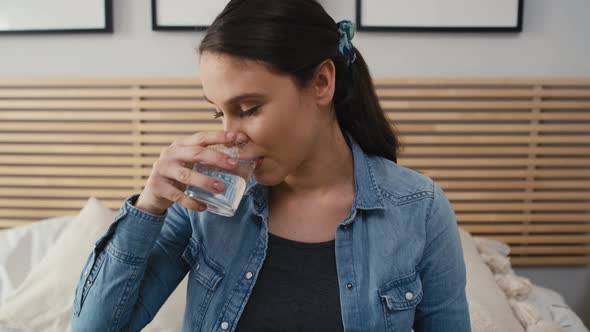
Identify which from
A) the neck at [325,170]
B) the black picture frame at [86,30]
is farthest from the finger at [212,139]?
the black picture frame at [86,30]

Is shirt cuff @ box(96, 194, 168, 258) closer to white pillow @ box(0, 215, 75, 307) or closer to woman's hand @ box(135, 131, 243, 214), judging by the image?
woman's hand @ box(135, 131, 243, 214)

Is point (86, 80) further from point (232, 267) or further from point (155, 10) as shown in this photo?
point (232, 267)

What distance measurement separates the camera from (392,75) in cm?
223

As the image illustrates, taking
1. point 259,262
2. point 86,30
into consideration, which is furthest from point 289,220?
point 86,30

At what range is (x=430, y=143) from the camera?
88.7 inches

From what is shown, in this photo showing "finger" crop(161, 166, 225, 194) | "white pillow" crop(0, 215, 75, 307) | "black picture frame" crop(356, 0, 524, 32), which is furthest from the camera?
"black picture frame" crop(356, 0, 524, 32)

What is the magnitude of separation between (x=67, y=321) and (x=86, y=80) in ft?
3.76

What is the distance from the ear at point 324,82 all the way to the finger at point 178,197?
0.31 meters

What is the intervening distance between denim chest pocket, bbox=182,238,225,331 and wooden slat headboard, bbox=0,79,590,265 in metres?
1.25

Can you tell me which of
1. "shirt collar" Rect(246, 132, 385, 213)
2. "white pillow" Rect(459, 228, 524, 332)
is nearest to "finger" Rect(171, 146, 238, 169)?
"shirt collar" Rect(246, 132, 385, 213)

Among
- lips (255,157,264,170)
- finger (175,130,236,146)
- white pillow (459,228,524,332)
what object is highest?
finger (175,130,236,146)

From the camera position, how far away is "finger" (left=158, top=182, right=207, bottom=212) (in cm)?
85

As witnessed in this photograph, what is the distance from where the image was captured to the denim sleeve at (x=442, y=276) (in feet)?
3.40

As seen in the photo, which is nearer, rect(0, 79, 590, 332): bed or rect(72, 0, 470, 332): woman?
rect(72, 0, 470, 332): woman
